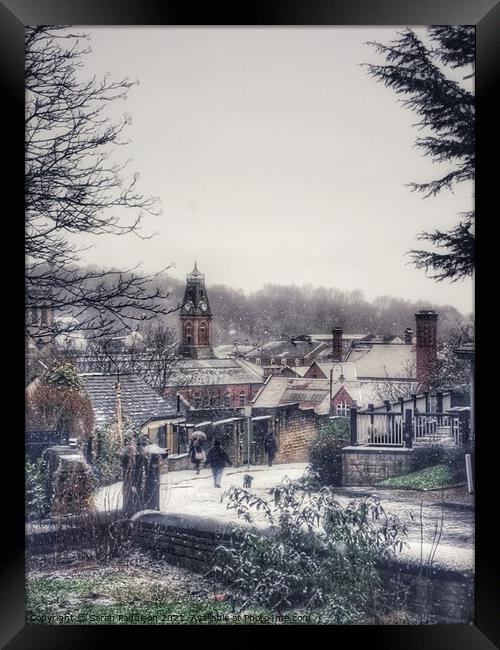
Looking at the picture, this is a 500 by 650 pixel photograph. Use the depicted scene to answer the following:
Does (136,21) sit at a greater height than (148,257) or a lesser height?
greater

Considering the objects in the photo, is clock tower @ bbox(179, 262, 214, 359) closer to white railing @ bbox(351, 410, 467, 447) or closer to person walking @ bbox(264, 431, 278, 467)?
person walking @ bbox(264, 431, 278, 467)

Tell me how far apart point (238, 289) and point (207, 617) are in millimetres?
2225

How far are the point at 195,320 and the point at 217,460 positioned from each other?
974 mm

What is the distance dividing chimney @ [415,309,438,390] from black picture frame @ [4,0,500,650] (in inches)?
11.8

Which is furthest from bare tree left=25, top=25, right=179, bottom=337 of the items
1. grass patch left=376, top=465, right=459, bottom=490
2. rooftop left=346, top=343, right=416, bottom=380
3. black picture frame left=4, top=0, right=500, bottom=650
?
grass patch left=376, top=465, right=459, bottom=490

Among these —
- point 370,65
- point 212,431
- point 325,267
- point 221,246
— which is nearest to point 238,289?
point 221,246

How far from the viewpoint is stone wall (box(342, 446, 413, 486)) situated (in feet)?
15.6

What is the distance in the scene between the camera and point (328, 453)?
4766 mm

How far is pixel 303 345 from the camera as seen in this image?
4762mm

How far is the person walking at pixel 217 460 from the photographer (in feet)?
15.7

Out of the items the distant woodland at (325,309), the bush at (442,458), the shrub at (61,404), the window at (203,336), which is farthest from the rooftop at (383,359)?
the shrub at (61,404)

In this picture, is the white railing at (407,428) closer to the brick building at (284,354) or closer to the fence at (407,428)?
the fence at (407,428)

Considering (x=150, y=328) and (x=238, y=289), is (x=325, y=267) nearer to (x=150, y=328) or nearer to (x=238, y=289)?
(x=238, y=289)

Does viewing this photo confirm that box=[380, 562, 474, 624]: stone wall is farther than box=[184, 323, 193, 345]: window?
No
